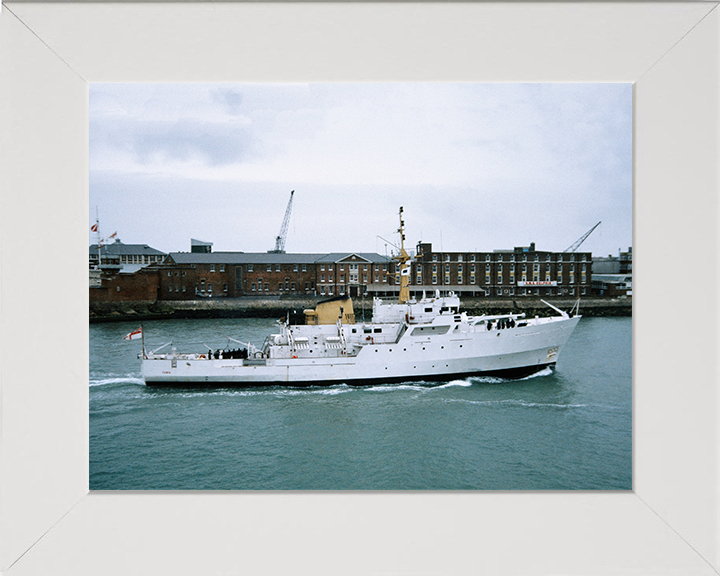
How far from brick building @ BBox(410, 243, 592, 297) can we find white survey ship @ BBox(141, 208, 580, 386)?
11.5 meters

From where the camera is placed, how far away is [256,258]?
2156 centimetres

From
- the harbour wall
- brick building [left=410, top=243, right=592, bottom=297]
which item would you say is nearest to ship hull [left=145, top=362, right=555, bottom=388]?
the harbour wall

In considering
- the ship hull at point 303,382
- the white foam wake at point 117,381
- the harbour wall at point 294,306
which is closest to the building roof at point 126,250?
the harbour wall at point 294,306

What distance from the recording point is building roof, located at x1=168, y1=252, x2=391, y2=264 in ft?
69.1

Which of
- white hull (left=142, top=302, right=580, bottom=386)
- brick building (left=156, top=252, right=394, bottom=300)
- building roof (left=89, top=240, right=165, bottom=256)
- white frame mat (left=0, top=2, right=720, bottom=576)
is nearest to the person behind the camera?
white frame mat (left=0, top=2, right=720, bottom=576)

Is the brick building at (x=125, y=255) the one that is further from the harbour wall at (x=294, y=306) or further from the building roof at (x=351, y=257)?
the building roof at (x=351, y=257)

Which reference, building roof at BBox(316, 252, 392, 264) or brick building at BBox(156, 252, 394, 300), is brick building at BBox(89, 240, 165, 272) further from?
building roof at BBox(316, 252, 392, 264)

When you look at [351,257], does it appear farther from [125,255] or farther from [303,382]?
[303,382]

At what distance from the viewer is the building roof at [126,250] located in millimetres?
22297
